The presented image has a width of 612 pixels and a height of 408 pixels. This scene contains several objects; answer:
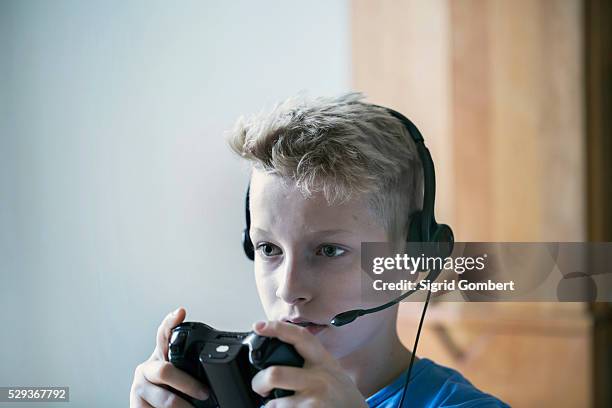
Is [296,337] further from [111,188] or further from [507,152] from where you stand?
[507,152]

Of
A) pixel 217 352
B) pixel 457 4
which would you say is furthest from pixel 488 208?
pixel 217 352

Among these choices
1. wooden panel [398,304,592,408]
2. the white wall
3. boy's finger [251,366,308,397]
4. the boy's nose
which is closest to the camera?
boy's finger [251,366,308,397]

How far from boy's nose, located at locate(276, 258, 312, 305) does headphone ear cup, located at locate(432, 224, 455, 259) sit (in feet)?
0.54

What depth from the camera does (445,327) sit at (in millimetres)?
1748

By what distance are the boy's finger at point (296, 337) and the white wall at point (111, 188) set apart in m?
0.37

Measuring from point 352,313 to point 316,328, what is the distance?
1.5 inches

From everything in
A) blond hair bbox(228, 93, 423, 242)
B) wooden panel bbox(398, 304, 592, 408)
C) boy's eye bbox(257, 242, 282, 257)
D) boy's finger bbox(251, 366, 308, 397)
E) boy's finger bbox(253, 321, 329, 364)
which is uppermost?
blond hair bbox(228, 93, 423, 242)

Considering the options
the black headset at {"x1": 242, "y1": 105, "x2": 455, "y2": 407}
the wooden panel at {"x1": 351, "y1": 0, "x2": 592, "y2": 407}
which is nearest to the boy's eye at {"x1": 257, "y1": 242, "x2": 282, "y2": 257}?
the black headset at {"x1": 242, "y1": 105, "x2": 455, "y2": 407}

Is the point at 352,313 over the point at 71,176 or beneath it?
beneath

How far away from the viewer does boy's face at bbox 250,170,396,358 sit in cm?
70

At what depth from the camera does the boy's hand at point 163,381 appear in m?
0.61

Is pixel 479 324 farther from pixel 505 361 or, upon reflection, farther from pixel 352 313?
pixel 352 313

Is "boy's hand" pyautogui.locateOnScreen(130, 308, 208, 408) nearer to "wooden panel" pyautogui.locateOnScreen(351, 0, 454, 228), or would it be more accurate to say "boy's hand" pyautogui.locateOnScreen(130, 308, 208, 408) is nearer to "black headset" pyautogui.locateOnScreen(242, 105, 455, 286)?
"black headset" pyautogui.locateOnScreen(242, 105, 455, 286)

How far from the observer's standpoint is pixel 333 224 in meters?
0.71
